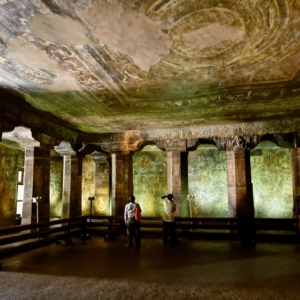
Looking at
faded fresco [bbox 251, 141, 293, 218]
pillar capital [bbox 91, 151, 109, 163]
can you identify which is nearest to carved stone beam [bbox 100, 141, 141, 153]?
pillar capital [bbox 91, 151, 109, 163]

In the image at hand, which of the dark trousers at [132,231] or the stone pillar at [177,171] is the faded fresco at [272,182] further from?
the dark trousers at [132,231]

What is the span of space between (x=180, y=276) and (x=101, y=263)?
1819 millimetres

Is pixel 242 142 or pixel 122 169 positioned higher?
pixel 242 142

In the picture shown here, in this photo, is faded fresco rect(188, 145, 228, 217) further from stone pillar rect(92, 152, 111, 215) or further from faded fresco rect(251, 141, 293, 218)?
stone pillar rect(92, 152, 111, 215)

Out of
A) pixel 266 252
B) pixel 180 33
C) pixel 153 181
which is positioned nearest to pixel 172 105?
pixel 180 33

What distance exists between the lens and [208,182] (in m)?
13.0

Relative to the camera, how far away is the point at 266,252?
A: 265 inches

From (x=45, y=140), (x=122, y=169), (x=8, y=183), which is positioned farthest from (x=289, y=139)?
(x=8, y=183)

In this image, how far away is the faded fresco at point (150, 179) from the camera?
535 inches

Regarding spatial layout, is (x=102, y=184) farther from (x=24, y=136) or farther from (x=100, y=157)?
(x=24, y=136)

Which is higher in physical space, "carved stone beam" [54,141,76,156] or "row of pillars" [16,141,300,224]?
"carved stone beam" [54,141,76,156]

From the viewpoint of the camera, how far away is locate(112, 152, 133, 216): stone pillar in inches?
378

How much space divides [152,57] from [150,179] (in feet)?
32.0

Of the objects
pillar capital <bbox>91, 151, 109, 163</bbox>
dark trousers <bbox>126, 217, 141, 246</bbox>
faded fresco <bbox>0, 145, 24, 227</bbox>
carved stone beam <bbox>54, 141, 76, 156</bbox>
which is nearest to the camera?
dark trousers <bbox>126, 217, 141, 246</bbox>
